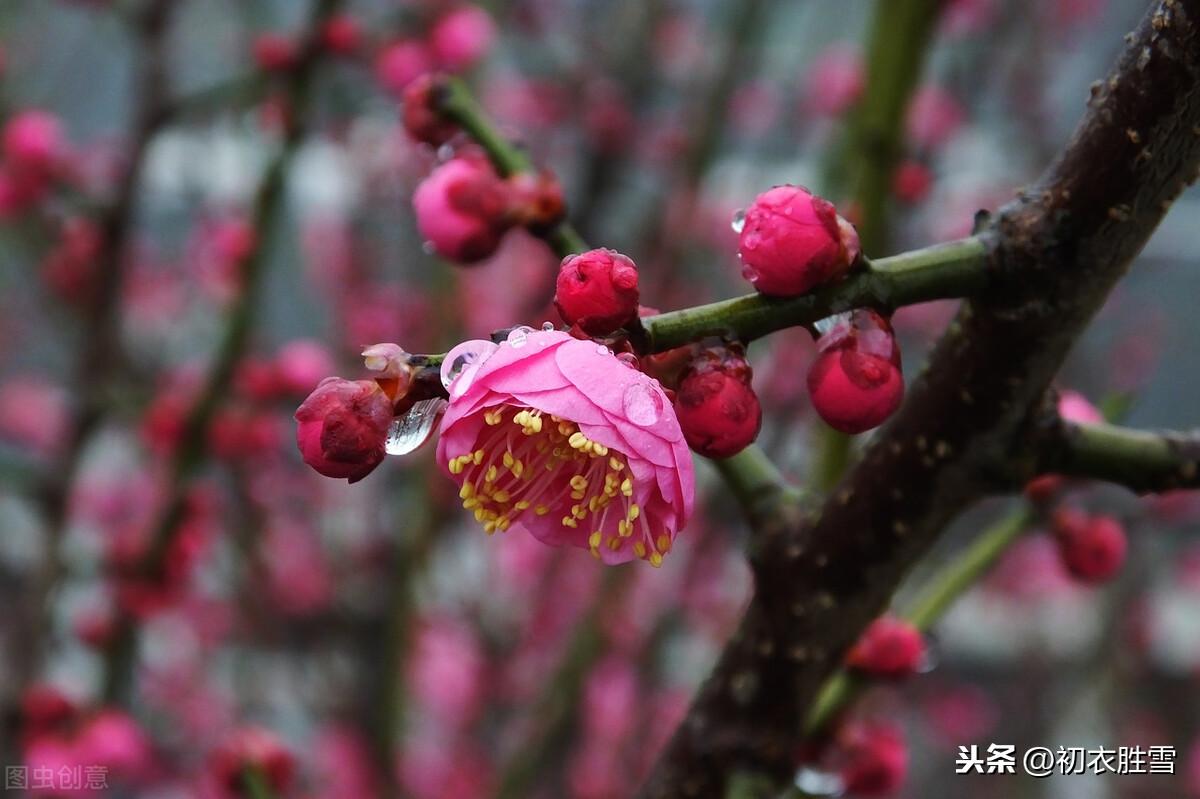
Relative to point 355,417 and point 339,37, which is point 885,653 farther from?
point 339,37

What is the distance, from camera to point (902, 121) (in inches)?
65.8

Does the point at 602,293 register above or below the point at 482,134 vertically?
below

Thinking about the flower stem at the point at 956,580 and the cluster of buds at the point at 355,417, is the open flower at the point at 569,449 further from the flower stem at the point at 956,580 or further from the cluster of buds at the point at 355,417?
the flower stem at the point at 956,580

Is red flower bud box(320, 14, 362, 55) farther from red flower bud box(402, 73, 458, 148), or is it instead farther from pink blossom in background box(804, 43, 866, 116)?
pink blossom in background box(804, 43, 866, 116)

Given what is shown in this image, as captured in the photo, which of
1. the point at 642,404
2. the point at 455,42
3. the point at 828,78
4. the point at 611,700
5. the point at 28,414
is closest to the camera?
the point at 642,404

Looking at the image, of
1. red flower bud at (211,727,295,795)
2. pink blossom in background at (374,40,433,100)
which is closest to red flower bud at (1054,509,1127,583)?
red flower bud at (211,727,295,795)

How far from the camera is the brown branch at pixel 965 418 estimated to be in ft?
2.37

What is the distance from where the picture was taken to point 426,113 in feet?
3.43

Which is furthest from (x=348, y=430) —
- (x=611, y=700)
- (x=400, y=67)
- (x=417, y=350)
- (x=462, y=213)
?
(x=611, y=700)

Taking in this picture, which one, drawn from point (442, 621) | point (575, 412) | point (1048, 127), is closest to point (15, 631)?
point (575, 412)

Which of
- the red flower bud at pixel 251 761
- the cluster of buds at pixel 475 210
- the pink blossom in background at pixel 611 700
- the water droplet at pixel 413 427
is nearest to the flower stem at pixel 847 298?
the water droplet at pixel 413 427

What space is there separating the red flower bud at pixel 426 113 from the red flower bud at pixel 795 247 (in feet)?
1.40

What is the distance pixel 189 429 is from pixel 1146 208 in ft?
6.03

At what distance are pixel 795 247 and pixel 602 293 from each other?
4.6 inches
